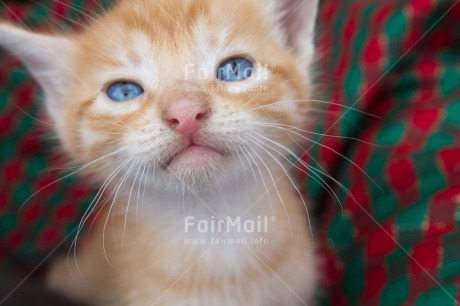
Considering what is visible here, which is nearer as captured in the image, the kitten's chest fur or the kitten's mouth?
the kitten's mouth

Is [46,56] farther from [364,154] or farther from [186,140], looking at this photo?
[364,154]

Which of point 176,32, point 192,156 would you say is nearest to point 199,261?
point 192,156

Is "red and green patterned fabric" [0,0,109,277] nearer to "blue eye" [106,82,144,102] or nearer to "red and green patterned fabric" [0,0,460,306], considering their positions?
"red and green patterned fabric" [0,0,460,306]

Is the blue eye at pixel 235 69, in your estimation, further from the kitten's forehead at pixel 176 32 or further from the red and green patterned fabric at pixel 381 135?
the red and green patterned fabric at pixel 381 135

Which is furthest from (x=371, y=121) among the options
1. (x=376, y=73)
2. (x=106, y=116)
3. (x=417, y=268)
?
(x=106, y=116)

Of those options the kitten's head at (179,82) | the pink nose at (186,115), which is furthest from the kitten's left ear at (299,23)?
the pink nose at (186,115)

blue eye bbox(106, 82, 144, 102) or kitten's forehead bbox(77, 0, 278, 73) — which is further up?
kitten's forehead bbox(77, 0, 278, 73)

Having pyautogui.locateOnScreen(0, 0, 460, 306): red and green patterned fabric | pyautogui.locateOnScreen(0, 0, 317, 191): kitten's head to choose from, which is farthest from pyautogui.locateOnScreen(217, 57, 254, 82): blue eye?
pyautogui.locateOnScreen(0, 0, 460, 306): red and green patterned fabric

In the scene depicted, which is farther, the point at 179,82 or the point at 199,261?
the point at 199,261
